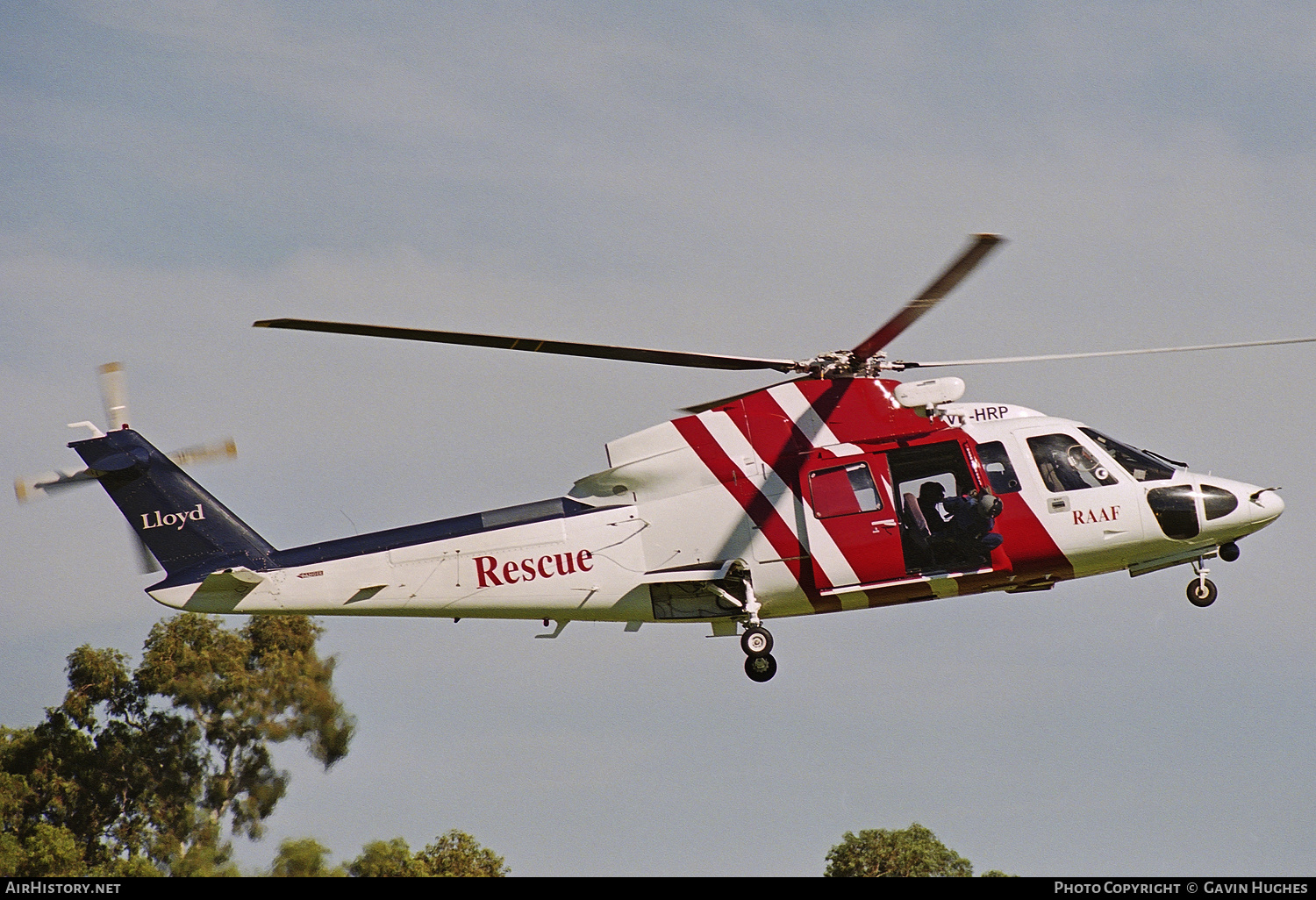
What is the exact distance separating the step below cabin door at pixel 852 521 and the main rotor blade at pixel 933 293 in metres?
1.42

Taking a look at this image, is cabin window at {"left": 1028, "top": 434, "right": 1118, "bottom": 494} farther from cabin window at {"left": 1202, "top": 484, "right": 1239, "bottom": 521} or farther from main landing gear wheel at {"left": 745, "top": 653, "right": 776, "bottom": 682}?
main landing gear wheel at {"left": 745, "top": 653, "right": 776, "bottom": 682}

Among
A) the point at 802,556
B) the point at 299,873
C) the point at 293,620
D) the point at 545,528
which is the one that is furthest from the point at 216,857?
the point at 293,620

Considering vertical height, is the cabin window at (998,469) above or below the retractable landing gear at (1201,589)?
above

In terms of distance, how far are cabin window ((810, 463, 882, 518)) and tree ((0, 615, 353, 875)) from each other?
1108 centimetres

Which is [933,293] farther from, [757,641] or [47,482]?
[47,482]

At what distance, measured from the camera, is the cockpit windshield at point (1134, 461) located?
67.2ft

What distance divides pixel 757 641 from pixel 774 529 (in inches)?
54.9

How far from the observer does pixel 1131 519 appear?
2016 centimetres

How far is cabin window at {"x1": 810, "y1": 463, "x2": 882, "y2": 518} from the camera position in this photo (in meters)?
19.6

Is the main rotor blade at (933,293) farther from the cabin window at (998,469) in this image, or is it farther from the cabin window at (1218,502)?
the cabin window at (1218,502)

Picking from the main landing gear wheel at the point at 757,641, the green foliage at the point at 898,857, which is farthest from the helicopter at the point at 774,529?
the green foliage at the point at 898,857

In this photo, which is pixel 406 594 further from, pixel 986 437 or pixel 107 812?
pixel 107 812

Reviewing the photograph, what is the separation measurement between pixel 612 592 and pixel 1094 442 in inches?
254

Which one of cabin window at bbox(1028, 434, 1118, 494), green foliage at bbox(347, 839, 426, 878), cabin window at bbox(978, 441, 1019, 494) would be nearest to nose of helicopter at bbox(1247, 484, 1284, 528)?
cabin window at bbox(1028, 434, 1118, 494)
